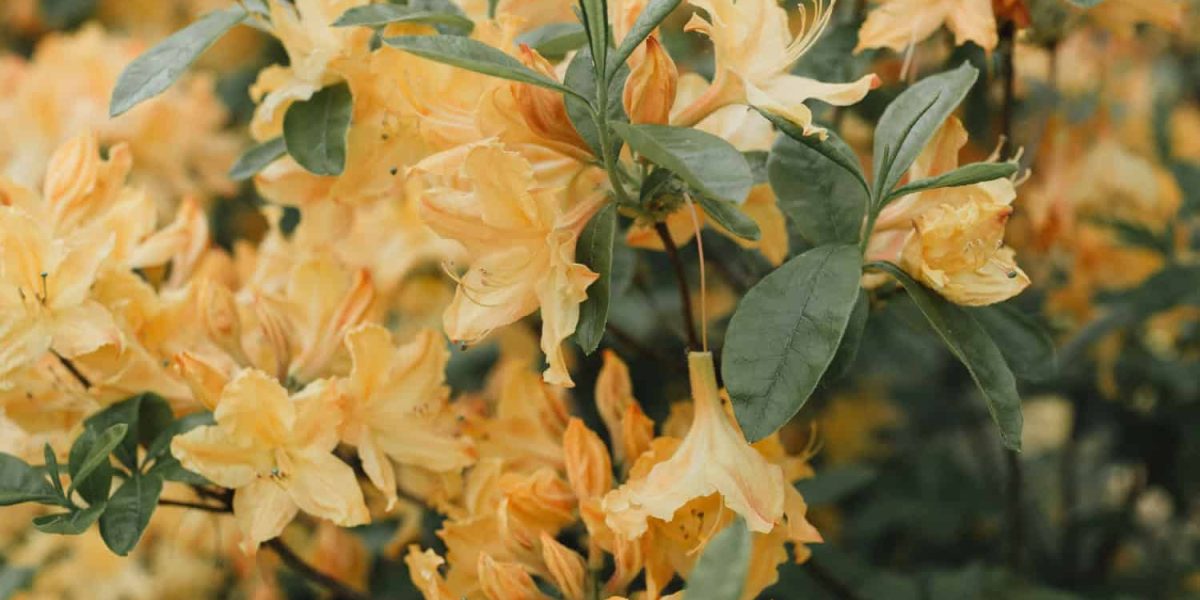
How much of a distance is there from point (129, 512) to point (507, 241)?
38cm

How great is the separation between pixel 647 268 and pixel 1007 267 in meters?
0.67

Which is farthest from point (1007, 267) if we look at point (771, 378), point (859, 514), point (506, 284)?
point (859, 514)

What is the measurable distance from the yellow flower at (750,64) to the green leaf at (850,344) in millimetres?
163

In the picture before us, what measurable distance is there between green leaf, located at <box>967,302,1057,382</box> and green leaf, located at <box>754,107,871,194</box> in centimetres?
23

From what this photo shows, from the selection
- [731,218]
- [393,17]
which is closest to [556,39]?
[393,17]

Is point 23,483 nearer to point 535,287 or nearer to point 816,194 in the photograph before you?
point 535,287

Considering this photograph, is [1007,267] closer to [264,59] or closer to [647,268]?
[647,268]

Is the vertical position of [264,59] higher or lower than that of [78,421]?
lower

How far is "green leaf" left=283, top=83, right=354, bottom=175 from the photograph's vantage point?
3.48ft

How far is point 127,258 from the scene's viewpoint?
1141 millimetres

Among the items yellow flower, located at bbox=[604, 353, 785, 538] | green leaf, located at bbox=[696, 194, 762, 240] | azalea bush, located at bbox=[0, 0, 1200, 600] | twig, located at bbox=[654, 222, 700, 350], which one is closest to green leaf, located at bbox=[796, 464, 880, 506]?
azalea bush, located at bbox=[0, 0, 1200, 600]

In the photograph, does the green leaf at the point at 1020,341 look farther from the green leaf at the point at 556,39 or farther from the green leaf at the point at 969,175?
the green leaf at the point at 556,39

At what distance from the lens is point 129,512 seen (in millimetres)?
1001

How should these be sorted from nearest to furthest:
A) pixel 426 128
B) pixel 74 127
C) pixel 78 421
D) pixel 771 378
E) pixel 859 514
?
pixel 771 378
pixel 426 128
pixel 78 421
pixel 74 127
pixel 859 514
